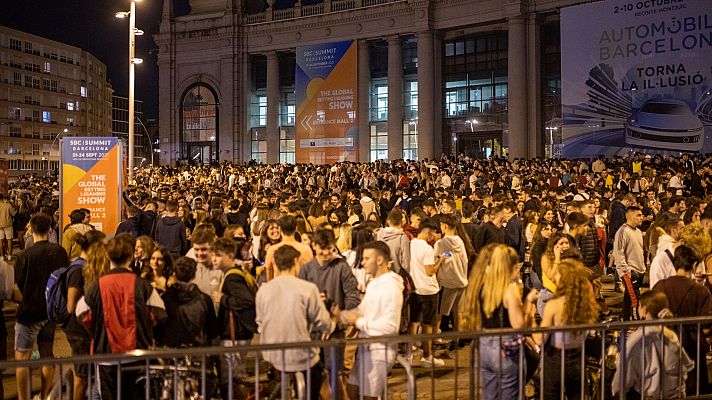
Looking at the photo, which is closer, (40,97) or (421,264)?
(421,264)

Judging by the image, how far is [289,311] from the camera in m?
6.21

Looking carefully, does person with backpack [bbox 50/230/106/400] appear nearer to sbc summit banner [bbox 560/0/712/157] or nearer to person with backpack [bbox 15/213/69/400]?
person with backpack [bbox 15/213/69/400]

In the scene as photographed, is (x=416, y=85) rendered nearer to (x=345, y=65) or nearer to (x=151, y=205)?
(x=345, y=65)

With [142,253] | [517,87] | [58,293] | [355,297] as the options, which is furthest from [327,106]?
[58,293]

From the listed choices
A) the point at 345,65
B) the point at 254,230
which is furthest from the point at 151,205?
the point at 345,65

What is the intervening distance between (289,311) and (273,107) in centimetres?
4734

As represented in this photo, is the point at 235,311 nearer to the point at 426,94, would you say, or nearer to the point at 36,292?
the point at 36,292

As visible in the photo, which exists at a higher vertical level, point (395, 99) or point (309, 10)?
point (309, 10)

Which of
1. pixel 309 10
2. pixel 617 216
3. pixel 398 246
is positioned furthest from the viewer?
pixel 309 10

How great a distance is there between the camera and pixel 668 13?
31.2 metres

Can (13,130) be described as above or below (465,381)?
above

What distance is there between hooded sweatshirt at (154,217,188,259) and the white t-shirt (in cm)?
500

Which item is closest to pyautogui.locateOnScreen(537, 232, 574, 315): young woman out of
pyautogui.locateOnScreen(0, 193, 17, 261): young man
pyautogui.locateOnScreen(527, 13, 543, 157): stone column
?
pyautogui.locateOnScreen(0, 193, 17, 261): young man

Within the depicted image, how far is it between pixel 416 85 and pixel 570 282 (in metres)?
42.8
